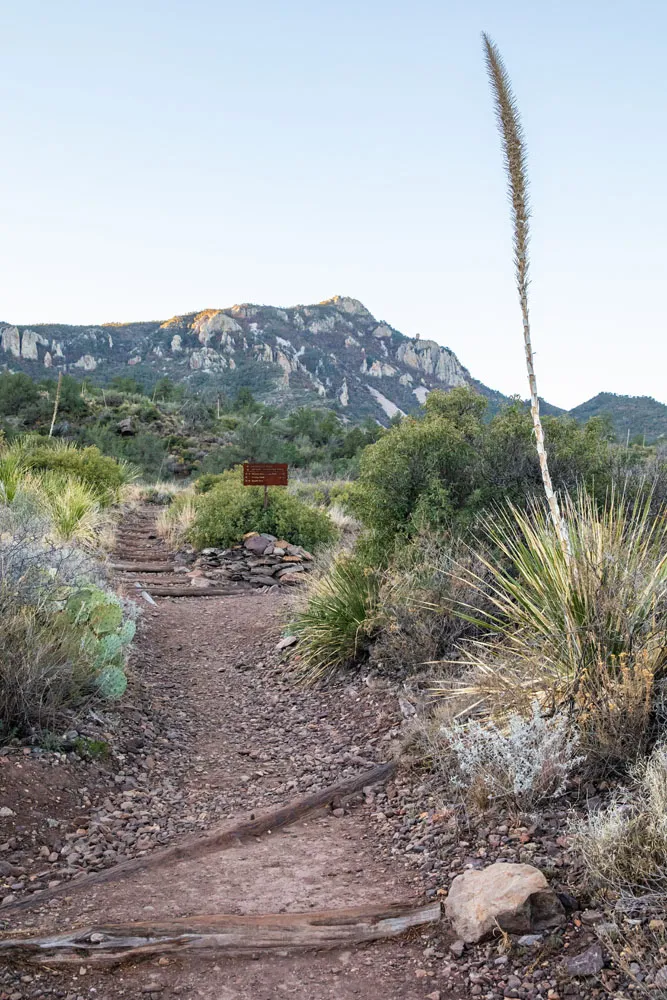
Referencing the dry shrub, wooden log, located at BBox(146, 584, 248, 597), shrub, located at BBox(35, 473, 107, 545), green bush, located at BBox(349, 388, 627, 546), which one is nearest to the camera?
the dry shrub

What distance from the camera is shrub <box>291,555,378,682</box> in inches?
263

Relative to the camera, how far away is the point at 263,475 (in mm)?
13109

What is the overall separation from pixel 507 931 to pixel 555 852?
0.54m

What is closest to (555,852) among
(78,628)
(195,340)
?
(78,628)

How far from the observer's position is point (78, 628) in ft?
18.6

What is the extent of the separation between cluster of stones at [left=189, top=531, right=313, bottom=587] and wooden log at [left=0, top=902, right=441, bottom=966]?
875 cm

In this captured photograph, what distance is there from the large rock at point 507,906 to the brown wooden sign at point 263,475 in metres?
10.3

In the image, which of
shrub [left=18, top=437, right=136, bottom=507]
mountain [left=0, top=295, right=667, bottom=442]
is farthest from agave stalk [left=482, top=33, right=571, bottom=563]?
mountain [left=0, top=295, right=667, bottom=442]

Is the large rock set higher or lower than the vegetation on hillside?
lower

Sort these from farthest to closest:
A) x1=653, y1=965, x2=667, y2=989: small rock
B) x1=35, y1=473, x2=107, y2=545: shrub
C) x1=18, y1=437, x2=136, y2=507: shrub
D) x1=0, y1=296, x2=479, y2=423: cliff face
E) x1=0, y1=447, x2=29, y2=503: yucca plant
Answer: x1=0, y1=296, x2=479, y2=423: cliff face < x1=18, y1=437, x2=136, y2=507: shrub < x1=35, y1=473, x2=107, y2=545: shrub < x1=0, y1=447, x2=29, y2=503: yucca plant < x1=653, y1=965, x2=667, y2=989: small rock

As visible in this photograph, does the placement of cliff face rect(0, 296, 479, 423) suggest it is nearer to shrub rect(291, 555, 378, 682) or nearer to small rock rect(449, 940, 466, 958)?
shrub rect(291, 555, 378, 682)

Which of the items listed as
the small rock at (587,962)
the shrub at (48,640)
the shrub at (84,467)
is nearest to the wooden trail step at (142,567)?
the shrub at (84,467)

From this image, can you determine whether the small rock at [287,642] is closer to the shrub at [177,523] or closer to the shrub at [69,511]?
the shrub at [69,511]

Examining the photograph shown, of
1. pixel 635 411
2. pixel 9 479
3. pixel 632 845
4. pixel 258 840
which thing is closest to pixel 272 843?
pixel 258 840
